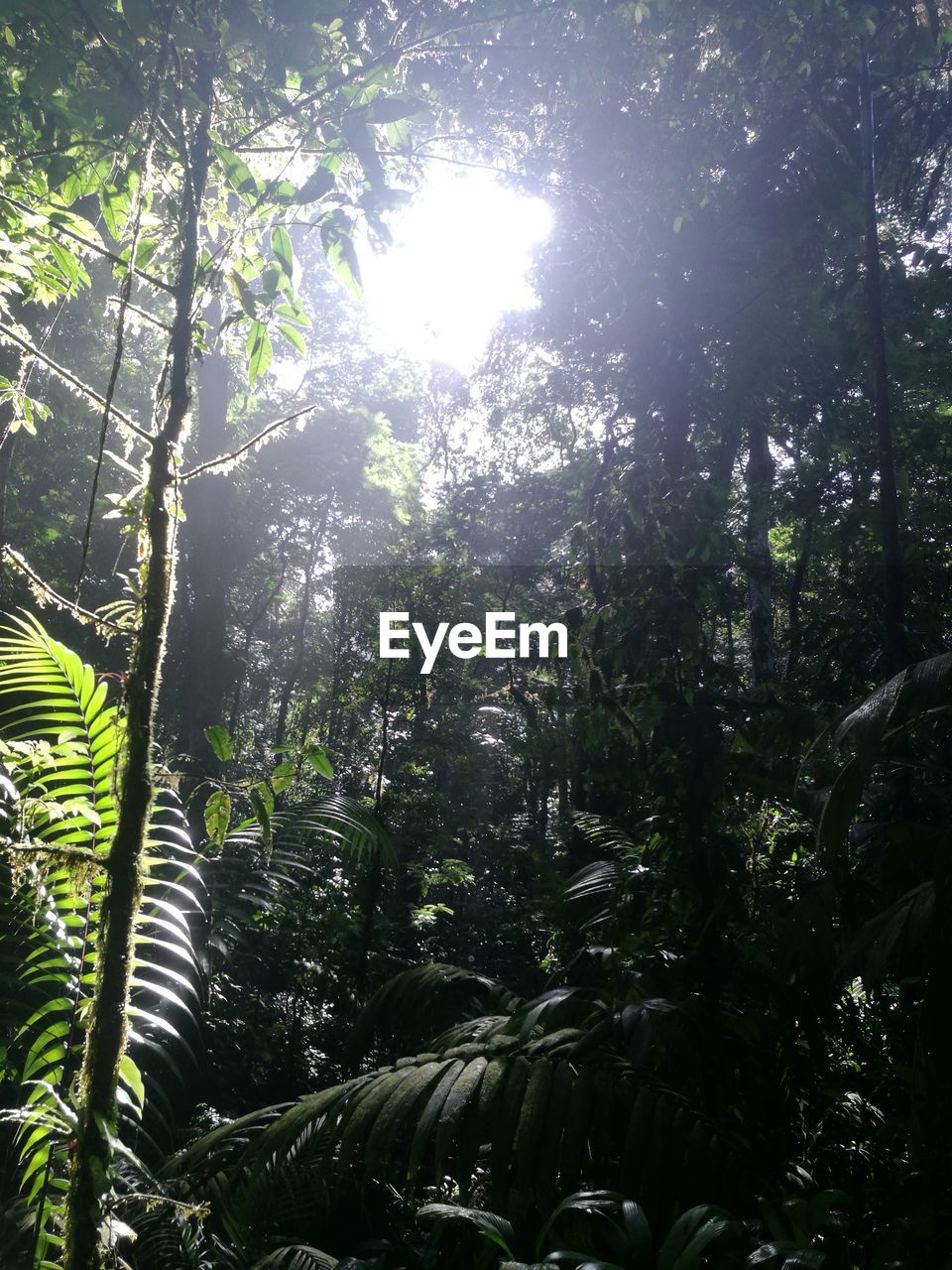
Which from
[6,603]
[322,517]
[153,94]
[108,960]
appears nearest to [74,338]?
[6,603]

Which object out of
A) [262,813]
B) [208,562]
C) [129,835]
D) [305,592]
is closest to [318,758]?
[262,813]

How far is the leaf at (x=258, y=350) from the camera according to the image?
1.95 m

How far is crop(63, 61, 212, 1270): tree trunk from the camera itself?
1.17 m

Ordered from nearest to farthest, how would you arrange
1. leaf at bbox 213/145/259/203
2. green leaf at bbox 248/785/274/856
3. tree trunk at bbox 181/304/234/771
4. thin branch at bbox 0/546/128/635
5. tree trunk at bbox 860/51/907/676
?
thin branch at bbox 0/546/128/635, green leaf at bbox 248/785/274/856, leaf at bbox 213/145/259/203, tree trunk at bbox 860/51/907/676, tree trunk at bbox 181/304/234/771

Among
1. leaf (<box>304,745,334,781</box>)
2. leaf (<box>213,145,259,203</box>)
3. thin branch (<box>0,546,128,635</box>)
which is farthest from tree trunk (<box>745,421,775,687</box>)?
thin branch (<box>0,546,128,635</box>)

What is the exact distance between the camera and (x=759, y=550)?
1120 cm

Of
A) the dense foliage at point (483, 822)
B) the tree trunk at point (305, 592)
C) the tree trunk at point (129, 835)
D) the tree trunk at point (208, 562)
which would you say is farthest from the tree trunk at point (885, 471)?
the tree trunk at point (305, 592)

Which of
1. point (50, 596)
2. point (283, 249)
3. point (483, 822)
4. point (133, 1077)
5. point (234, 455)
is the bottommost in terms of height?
point (483, 822)

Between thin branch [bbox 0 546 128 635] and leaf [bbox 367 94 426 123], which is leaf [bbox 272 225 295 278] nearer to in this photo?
leaf [bbox 367 94 426 123]

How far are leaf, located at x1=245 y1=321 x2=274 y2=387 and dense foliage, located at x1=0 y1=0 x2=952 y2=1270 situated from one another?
0.01 m

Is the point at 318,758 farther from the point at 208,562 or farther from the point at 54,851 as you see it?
the point at 208,562

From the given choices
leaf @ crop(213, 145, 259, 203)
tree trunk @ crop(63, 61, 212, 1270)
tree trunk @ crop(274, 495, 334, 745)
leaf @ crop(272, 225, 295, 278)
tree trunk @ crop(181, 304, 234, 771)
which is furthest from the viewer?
tree trunk @ crop(274, 495, 334, 745)

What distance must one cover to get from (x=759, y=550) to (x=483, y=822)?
18.4ft

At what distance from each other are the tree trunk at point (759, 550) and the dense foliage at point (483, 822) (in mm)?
2831
